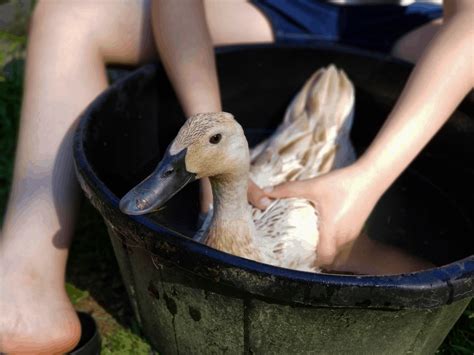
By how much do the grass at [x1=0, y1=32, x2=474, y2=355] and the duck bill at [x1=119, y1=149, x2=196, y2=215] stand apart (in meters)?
0.52

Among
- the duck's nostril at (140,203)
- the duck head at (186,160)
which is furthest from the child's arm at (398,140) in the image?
the duck's nostril at (140,203)

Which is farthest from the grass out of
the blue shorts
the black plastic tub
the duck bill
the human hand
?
the blue shorts

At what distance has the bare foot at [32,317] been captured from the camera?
1.07m

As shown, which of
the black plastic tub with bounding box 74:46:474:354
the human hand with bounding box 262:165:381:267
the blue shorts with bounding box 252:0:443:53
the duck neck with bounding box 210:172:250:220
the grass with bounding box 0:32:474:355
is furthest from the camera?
the blue shorts with bounding box 252:0:443:53

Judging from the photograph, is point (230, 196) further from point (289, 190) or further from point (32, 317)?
point (32, 317)

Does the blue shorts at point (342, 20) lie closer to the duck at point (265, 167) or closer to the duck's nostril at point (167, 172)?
the duck at point (265, 167)

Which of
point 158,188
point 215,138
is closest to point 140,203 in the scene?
point 158,188

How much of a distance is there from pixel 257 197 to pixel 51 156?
0.42m

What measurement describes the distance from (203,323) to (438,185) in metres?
0.75

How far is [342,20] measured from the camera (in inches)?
61.1

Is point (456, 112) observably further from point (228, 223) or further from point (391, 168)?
point (228, 223)

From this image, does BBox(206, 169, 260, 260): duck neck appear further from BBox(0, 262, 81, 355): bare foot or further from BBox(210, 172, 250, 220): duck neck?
BBox(0, 262, 81, 355): bare foot

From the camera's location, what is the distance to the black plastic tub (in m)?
0.78

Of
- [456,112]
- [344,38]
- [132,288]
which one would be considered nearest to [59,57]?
[132,288]
